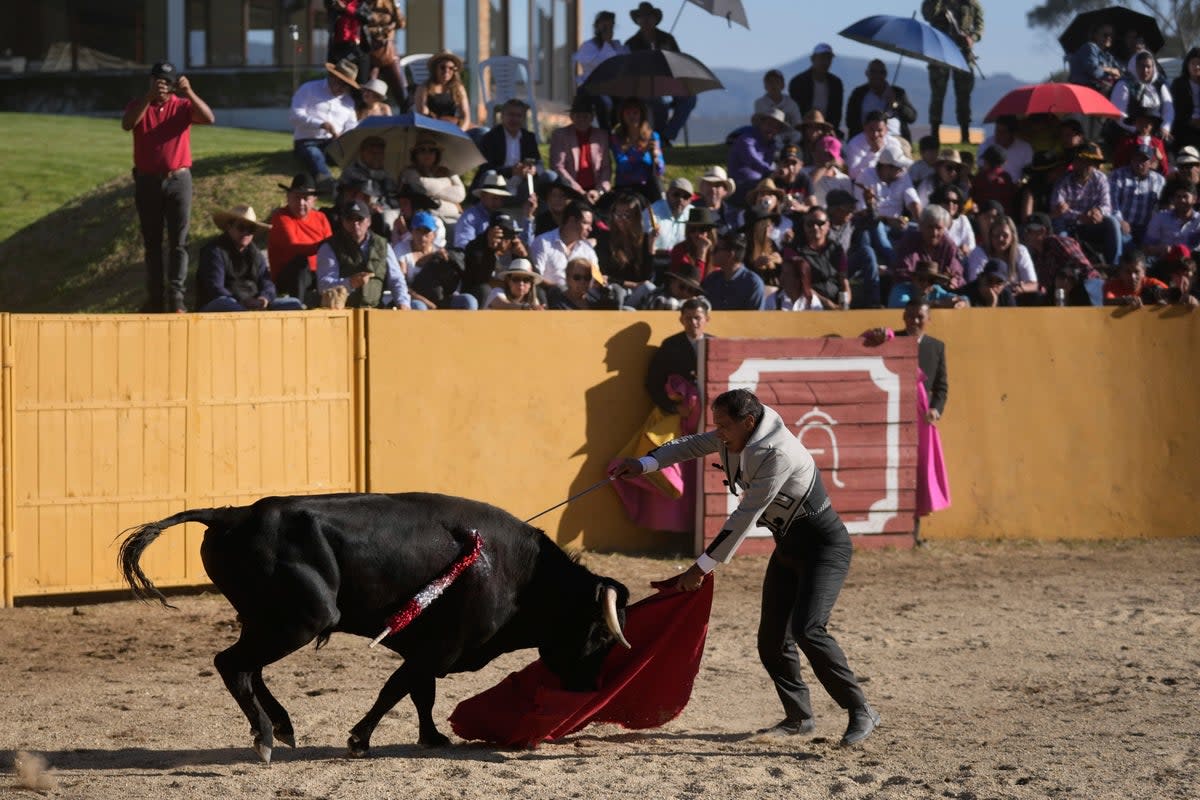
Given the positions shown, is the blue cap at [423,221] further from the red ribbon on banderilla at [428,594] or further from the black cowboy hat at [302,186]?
the red ribbon on banderilla at [428,594]

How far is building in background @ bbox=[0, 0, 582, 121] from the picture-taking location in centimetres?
2533

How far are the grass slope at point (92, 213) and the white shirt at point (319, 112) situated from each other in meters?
1.32

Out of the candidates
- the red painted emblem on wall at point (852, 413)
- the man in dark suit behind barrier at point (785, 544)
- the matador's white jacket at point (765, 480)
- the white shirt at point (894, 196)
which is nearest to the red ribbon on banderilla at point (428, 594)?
the man in dark suit behind barrier at point (785, 544)

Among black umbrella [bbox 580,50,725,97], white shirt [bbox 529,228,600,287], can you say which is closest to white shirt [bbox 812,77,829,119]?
black umbrella [bbox 580,50,725,97]

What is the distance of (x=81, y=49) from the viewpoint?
2598 centimetres

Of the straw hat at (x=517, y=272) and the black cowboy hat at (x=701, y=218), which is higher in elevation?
the black cowboy hat at (x=701, y=218)

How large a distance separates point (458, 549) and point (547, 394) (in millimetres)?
4822

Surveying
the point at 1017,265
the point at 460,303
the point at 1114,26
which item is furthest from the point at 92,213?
the point at 1114,26

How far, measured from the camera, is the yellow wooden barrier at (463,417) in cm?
995

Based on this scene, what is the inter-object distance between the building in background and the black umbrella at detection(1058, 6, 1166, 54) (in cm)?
899

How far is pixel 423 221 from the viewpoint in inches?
508

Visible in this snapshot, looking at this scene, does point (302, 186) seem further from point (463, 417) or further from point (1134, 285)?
point (1134, 285)

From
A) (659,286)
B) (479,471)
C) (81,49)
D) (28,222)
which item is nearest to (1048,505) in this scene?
(659,286)

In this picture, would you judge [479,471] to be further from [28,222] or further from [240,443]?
[28,222]
